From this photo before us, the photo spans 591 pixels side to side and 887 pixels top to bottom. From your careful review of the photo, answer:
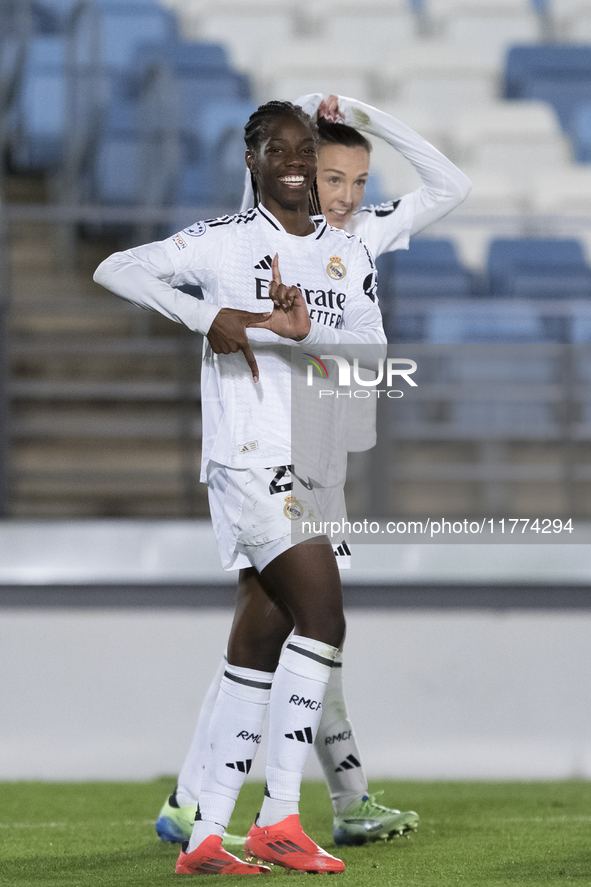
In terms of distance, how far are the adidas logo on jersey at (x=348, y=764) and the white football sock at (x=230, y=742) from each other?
0.46 metres

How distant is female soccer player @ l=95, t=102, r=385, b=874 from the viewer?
Answer: 6.83ft

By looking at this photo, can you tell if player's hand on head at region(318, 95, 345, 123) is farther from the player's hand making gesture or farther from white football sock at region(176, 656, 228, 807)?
white football sock at region(176, 656, 228, 807)

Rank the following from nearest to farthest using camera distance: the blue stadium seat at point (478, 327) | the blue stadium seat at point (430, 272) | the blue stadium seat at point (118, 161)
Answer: the blue stadium seat at point (478, 327)
the blue stadium seat at point (430, 272)
the blue stadium seat at point (118, 161)

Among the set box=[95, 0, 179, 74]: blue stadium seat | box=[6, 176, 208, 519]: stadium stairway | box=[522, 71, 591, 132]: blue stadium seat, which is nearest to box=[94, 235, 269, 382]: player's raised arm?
box=[6, 176, 208, 519]: stadium stairway

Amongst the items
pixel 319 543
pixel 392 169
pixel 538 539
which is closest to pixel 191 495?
pixel 538 539

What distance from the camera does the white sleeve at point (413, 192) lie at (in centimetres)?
264

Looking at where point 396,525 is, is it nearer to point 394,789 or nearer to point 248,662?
point 394,789

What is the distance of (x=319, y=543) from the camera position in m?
2.11

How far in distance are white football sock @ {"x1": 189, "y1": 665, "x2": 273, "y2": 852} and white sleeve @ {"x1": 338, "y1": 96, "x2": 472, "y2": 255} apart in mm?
997

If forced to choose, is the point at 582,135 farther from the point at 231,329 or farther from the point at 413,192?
the point at 231,329

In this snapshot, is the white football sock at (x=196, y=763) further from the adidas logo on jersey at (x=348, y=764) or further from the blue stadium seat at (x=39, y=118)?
the blue stadium seat at (x=39, y=118)

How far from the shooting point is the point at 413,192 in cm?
270

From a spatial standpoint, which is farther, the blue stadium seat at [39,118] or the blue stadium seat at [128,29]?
the blue stadium seat at [128,29]

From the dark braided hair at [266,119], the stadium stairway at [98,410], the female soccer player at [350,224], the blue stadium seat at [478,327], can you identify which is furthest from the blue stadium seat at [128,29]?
the dark braided hair at [266,119]
